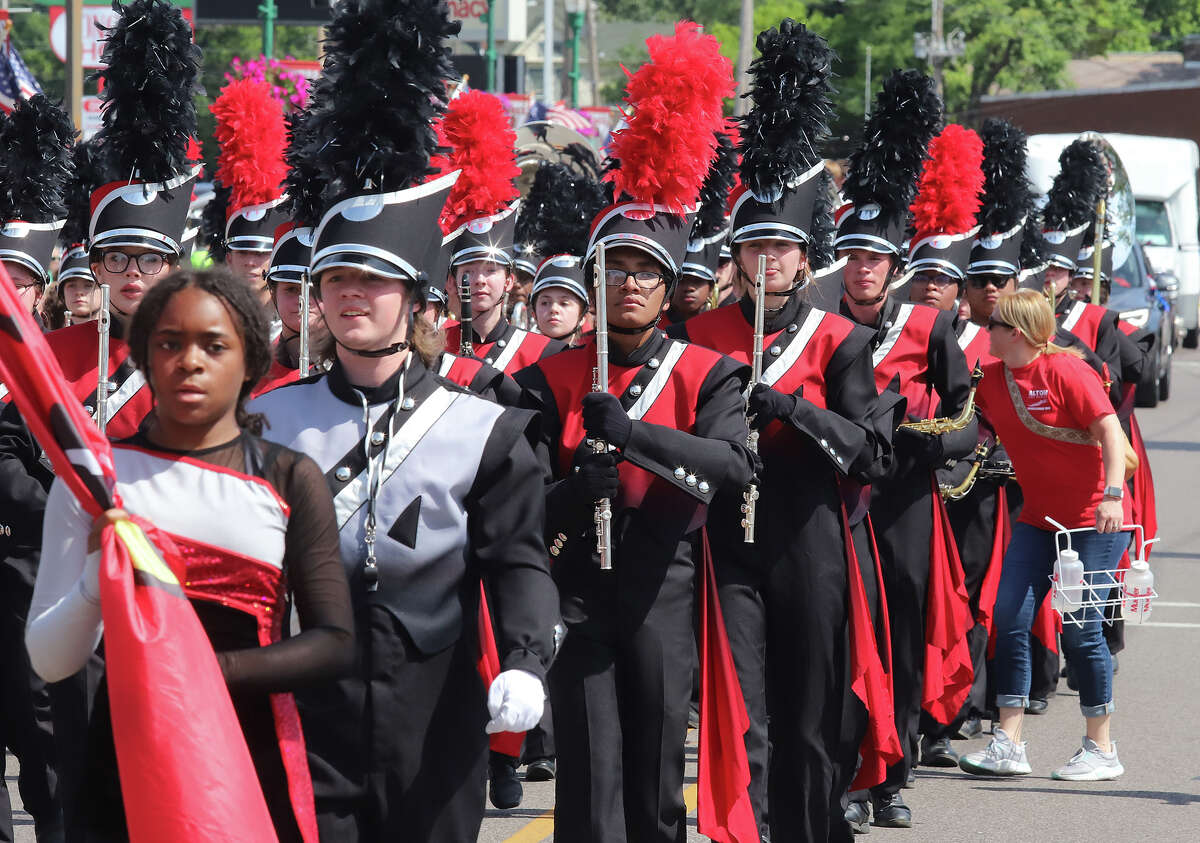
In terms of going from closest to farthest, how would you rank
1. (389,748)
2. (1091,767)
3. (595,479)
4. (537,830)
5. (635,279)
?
(389,748) < (595,479) < (635,279) < (537,830) < (1091,767)

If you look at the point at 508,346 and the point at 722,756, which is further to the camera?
the point at 508,346

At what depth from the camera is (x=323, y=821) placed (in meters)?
4.16

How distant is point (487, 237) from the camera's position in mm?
8961

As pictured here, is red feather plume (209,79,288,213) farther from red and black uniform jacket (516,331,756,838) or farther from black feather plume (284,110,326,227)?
red and black uniform jacket (516,331,756,838)

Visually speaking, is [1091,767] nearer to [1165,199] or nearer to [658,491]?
[658,491]

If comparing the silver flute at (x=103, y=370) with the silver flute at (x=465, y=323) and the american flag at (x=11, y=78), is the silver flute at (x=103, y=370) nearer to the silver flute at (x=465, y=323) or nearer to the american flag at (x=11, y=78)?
the silver flute at (x=465, y=323)

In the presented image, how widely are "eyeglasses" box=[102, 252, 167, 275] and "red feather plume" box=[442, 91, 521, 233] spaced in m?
1.72

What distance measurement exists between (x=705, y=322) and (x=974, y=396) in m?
1.82

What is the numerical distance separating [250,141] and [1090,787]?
417 centimetres

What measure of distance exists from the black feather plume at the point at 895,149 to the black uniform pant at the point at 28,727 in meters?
3.61

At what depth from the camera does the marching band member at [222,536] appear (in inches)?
141

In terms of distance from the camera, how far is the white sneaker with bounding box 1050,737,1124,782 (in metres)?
8.09

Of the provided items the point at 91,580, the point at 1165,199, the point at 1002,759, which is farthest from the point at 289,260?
the point at 1165,199

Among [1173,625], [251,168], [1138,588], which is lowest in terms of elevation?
[1173,625]
